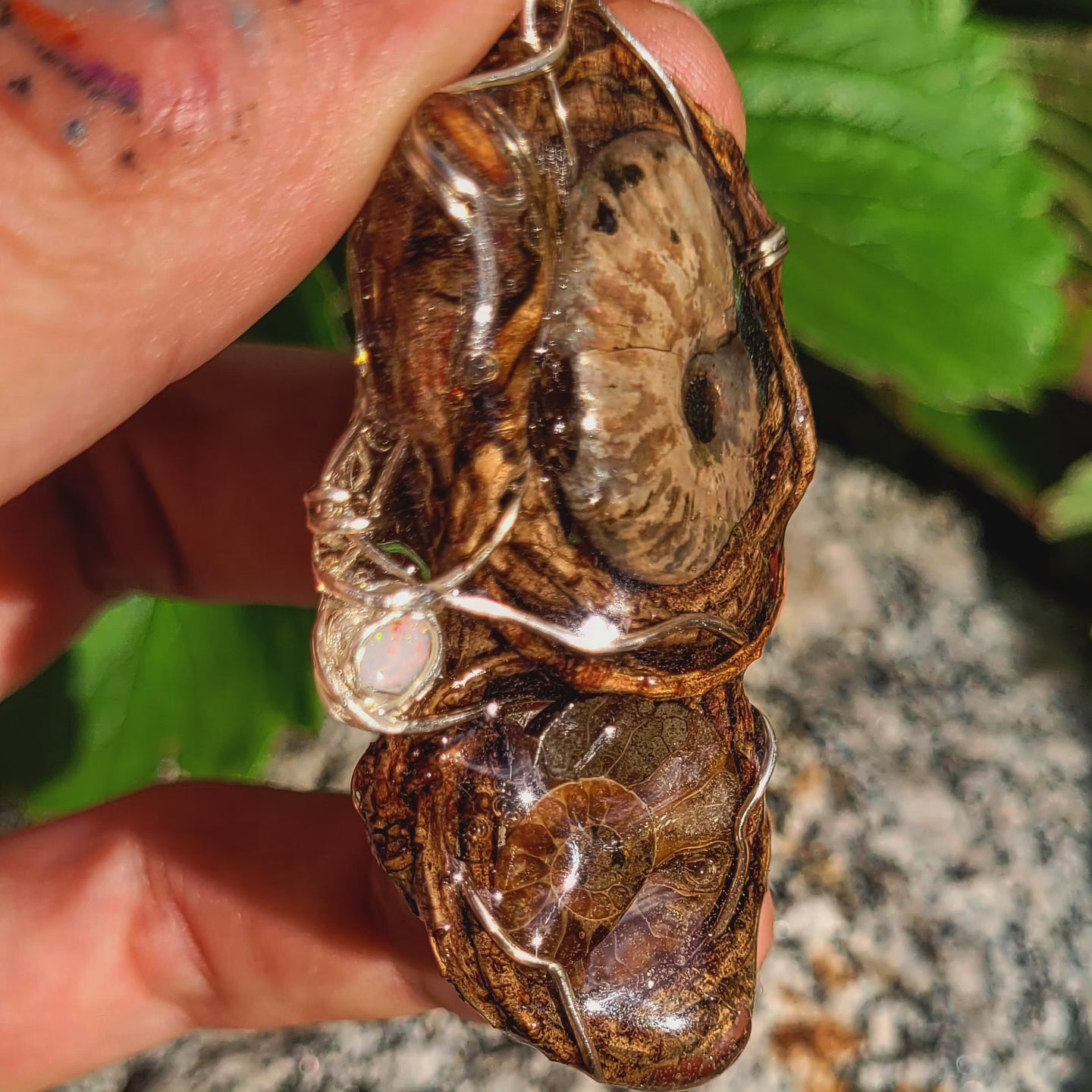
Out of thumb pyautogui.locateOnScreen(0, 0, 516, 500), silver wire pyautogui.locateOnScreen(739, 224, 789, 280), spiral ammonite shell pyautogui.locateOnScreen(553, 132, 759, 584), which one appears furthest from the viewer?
silver wire pyautogui.locateOnScreen(739, 224, 789, 280)

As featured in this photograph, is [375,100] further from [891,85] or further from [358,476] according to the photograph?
[891,85]

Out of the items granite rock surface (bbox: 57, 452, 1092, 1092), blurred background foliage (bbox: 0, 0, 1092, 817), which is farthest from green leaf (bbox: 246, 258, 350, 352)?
granite rock surface (bbox: 57, 452, 1092, 1092)

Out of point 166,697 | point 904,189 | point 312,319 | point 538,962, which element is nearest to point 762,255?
point 538,962

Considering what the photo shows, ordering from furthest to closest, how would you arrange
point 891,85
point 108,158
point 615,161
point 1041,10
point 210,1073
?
point 1041,10 → point 891,85 → point 210,1073 → point 615,161 → point 108,158

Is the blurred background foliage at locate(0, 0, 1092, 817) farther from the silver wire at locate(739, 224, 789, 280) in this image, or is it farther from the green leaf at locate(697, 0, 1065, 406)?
the silver wire at locate(739, 224, 789, 280)

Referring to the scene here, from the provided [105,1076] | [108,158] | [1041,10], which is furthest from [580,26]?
[105,1076]
